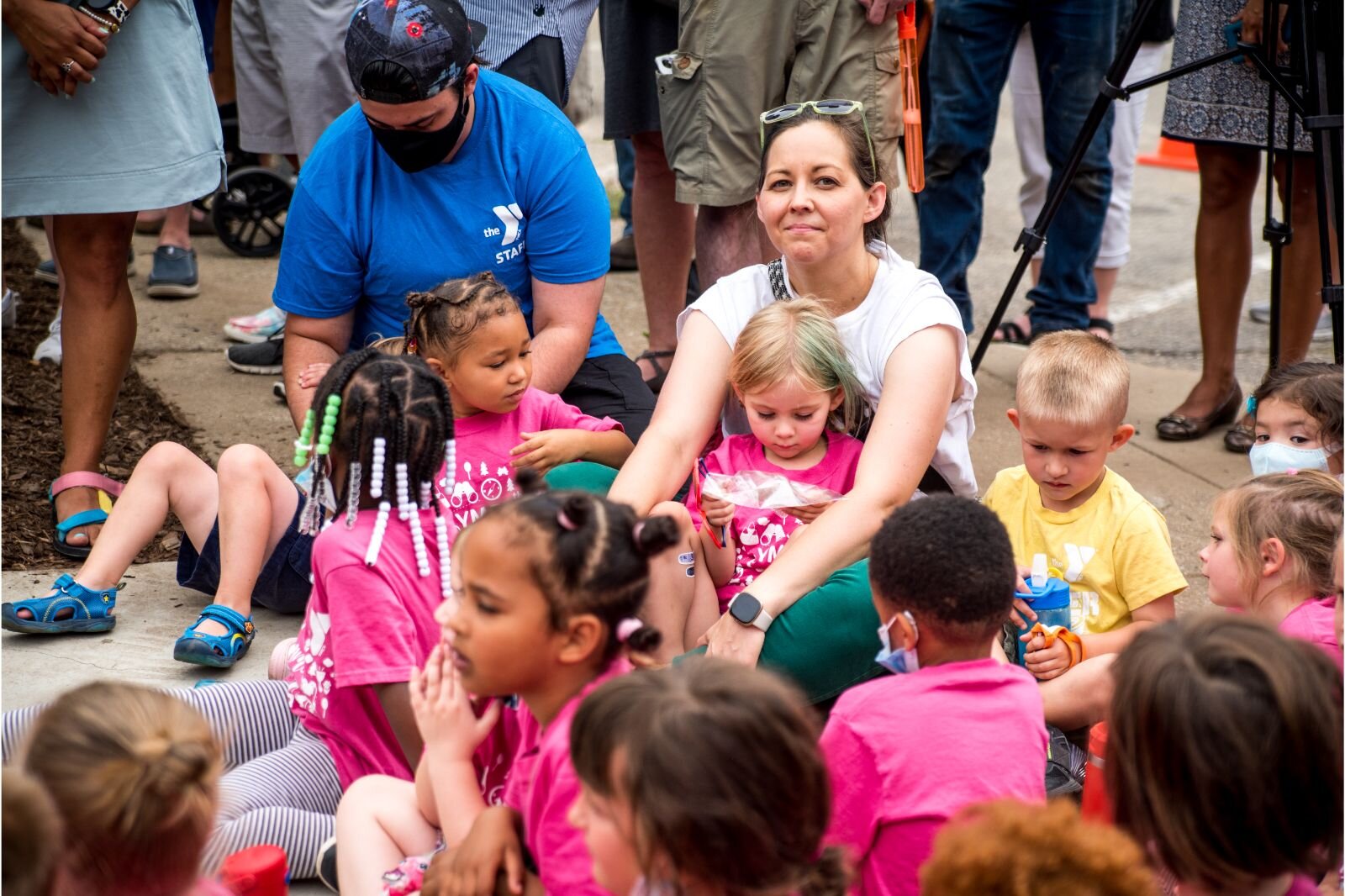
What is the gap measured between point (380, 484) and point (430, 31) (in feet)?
3.71

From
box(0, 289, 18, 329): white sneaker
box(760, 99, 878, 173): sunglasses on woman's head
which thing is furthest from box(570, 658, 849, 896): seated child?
box(0, 289, 18, 329): white sneaker

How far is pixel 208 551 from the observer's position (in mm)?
3156

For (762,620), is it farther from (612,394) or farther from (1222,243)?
(1222,243)

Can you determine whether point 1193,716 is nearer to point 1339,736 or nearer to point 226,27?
point 1339,736

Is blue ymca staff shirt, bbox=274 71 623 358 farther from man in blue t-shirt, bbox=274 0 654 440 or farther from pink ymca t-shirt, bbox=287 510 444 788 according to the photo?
pink ymca t-shirt, bbox=287 510 444 788

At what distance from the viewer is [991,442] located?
4543 millimetres

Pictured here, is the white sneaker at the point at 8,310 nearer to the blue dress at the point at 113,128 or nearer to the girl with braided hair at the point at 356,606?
the blue dress at the point at 113,128

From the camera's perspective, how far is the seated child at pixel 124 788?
1.63 metres

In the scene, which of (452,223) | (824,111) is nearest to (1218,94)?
(824,111)

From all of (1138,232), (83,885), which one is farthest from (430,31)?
(1138,232)

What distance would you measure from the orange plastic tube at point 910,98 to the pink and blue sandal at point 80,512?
221 cm

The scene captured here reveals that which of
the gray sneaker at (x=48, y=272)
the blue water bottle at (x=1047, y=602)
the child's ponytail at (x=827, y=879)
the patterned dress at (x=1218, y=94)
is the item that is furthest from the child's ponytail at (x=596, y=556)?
the gray sneaker at (x=48, y=272)

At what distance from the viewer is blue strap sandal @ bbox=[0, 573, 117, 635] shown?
305 cm

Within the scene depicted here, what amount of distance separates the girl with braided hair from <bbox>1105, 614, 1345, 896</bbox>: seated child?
1.23 metres
